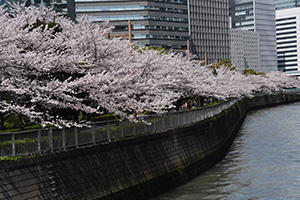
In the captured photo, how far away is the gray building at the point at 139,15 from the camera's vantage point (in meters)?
172

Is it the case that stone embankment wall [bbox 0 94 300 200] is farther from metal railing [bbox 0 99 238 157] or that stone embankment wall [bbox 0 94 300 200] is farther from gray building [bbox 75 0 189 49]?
gray building [bbox 75 0 189 49]

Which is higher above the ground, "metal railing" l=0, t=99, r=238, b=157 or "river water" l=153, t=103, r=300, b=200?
"metal railing" l=0, t=99, r=238, b=157

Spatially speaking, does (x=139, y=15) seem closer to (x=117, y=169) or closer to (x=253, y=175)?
(x=253, y=175)

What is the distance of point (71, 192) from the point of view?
21844 mm

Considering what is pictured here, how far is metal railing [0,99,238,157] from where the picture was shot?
2019 cm

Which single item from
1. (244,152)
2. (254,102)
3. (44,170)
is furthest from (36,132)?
(254,102)

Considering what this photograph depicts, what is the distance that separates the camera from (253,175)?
1394 inches

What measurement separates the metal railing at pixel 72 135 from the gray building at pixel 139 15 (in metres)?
137

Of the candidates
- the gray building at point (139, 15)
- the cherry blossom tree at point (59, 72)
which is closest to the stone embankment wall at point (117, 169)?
the cherry blossom tree at point (59, 72)

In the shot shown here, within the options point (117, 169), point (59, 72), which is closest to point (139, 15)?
point (59, 72)

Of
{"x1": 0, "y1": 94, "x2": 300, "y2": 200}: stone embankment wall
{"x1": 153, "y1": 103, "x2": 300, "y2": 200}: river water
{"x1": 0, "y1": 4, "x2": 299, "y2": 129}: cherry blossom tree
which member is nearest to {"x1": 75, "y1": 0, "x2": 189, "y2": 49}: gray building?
{"x1": 153, "y1": 103, "x2": 300, "y2": 200}: river water

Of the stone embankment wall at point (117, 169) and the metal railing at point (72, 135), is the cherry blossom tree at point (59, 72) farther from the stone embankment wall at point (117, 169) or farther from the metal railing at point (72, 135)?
the stone embankment wall at point (117, 169)

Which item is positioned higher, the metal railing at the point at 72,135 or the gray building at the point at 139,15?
the gray building at the point at 139,15

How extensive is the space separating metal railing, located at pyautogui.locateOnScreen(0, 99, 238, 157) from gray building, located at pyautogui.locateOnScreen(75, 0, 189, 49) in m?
137
